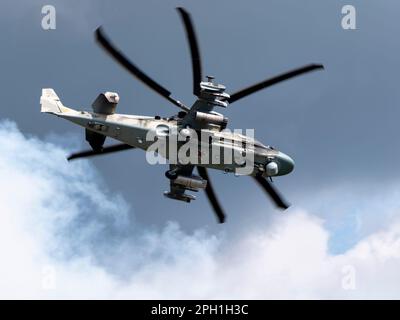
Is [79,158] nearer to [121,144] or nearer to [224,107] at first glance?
[121,144]

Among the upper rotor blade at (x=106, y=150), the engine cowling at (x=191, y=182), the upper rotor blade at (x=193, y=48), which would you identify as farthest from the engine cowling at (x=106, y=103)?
the engine cowling at (x=191, y=182)

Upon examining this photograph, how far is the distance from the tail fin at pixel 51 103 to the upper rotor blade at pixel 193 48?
833 centimetres

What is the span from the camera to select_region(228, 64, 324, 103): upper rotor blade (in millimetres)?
50656

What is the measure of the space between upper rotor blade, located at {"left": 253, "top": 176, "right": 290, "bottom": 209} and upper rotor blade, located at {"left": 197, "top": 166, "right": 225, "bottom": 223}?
318 centimetres

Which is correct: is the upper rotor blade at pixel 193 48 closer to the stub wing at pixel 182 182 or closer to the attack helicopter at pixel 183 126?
the attack helicopter at pixel 183 126

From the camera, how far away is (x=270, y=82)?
167 feet

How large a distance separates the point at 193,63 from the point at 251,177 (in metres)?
10.4

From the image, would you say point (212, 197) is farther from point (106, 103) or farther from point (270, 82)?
point (106, 103)

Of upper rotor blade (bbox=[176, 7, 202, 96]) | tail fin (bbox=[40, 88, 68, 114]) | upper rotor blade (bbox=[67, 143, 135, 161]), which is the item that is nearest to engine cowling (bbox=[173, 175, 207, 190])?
upper rotor blade (bbox=[67, 143, 135, 161])

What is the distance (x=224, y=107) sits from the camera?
168ft

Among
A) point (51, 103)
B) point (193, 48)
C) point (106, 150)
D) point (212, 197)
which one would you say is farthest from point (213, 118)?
point (51, 103)

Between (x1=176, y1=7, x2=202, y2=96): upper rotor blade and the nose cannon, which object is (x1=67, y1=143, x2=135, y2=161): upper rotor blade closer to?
(x1=176, y1=7, x2=202, y2=96): upper rotor blade
